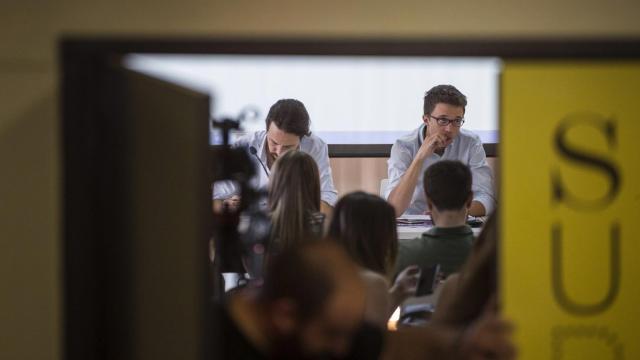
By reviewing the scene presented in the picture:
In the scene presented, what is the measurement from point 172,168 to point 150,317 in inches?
19.8

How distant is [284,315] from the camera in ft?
9.38

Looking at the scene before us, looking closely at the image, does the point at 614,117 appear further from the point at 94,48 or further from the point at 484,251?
the point at 94,48

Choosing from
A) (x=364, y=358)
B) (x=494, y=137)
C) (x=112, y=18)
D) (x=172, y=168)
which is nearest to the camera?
(x=172, y=168)

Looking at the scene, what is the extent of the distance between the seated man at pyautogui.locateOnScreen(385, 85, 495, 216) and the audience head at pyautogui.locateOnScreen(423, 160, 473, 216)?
0.40 metres

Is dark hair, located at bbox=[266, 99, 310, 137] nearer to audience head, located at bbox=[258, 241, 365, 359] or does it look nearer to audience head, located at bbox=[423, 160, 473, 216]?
audience head, located at bbox=[423, 160, 473, 216]

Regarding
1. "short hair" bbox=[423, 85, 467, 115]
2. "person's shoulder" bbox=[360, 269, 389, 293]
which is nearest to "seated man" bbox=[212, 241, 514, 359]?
"person's shoulder" bbox=[360, 269, 389, 293]

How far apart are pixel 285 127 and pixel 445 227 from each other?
49.3 inches

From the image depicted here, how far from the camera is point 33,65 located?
2389 mm

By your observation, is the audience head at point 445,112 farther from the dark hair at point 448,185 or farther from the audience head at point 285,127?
the audience head at point 285,127

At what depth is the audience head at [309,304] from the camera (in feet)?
9.33

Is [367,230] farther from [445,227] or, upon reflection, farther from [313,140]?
[313,140]

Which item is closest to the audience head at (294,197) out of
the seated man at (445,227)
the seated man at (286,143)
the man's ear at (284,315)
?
the seated man at (286,143)

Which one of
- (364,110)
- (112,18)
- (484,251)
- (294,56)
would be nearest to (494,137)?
(364,110)

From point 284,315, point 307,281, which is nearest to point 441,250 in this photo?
point 307,281
